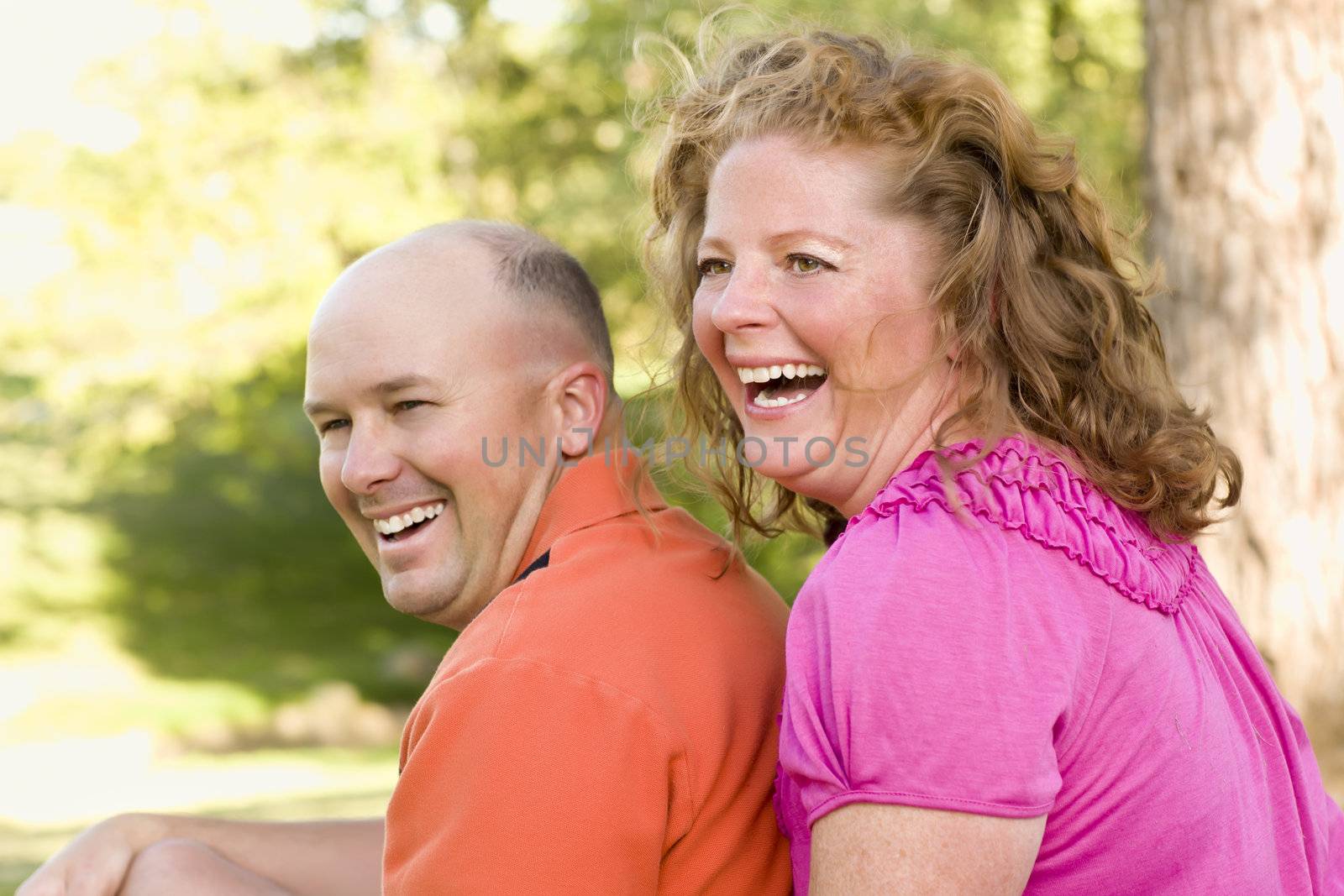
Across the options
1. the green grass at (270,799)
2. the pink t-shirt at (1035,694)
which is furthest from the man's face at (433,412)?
the green grass at (270,799)

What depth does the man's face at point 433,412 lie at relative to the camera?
240 centimetres

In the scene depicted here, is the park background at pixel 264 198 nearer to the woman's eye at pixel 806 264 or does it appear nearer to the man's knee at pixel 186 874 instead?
the man's knee at pixel 186 874

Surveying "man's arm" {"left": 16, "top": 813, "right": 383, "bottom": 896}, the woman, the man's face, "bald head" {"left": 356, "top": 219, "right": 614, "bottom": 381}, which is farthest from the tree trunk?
"man's arm" {"left": 16, "top": 813, "right": 383, "bottom": 896}

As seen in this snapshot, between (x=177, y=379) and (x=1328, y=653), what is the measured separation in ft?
28.4

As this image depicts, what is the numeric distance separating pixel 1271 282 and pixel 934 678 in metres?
2.94

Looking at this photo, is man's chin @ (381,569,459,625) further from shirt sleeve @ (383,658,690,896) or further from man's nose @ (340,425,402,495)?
shirt sleeve @ (383,658,690,896)

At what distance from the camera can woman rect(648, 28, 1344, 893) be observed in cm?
162

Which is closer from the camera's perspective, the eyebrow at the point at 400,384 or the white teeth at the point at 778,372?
the white teeth at the point at 778,372

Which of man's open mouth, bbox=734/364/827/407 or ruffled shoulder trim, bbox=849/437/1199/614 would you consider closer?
ruffled shoulder trim, bbox=849/437/1199/614

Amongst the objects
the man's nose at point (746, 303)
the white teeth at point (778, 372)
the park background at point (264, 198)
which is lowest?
the park background at point (264, 198)

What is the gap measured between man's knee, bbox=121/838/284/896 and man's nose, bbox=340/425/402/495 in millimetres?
779

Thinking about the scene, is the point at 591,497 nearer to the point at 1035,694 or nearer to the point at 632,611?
the point at 632,611

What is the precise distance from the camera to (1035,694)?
1640 millimetres

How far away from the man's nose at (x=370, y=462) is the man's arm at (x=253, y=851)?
0.83m
